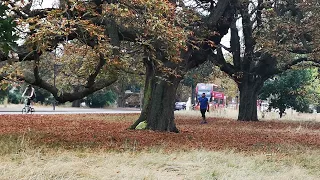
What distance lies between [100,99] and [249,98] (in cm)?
3153

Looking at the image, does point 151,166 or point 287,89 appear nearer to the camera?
point 151,166

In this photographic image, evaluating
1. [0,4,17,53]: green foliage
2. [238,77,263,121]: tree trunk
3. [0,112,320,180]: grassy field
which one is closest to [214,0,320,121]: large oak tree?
[238,77,263,121]: tree trunk

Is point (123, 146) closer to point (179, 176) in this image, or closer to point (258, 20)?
point (179, 176)

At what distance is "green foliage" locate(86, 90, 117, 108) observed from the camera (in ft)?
188

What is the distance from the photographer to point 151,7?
10.9 meters

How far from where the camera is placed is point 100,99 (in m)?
58.0

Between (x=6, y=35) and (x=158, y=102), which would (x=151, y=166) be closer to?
(x=6, y=35)

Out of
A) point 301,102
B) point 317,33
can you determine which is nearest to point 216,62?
point 317,33

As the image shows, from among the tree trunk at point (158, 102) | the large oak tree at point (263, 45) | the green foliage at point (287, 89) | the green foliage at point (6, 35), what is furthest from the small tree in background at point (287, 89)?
the green foliage at point (6, 35)

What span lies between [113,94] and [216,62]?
121ft

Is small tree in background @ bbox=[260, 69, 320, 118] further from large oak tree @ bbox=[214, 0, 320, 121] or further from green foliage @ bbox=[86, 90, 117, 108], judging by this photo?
green foliage @ bbox=[86, 90, 117, 108]

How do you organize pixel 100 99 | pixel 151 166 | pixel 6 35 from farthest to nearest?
pixel 100 99, pixel 151 166, pixel 6 35

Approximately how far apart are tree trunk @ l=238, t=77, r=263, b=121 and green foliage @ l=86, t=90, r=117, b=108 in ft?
98.4

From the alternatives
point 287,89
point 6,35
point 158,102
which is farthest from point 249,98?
point 6,35
